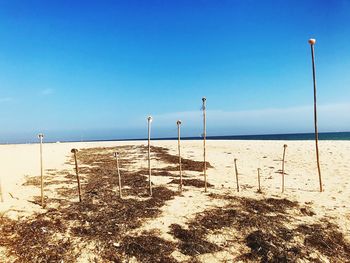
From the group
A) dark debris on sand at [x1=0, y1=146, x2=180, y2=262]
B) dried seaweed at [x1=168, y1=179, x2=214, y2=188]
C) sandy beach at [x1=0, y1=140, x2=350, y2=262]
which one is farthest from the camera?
dried seaweed at [x1=168, y1=179, x2=214, y2=188]

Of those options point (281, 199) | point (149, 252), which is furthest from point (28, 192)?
point (281, 199)

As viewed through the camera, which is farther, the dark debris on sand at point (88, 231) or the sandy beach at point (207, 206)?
the sandy beach at point (207, 206)

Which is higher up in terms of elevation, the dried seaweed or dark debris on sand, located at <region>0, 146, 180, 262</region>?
the dried seaweed

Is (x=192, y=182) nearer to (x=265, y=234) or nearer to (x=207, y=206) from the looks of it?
(x=207, y=206)

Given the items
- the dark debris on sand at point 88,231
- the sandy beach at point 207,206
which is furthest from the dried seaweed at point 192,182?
the dark debris on sand at point 88,231

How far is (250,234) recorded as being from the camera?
7.19 meters

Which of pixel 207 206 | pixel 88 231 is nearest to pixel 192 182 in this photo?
pixel 207 206

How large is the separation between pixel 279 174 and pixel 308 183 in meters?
2.59

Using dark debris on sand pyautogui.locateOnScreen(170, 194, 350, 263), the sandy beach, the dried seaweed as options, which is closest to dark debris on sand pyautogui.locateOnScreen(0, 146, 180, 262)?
the sandy beach

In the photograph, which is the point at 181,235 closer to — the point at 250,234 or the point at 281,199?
the point at 250,234

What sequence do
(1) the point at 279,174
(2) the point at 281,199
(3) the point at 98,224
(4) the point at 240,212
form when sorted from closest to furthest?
(3) the point at 98,224, (4) the point at 240,212, (2) the point at 281,199, (1) the point at 279,174

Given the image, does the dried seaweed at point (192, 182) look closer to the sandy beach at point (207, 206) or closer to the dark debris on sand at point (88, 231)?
the sandy beach at point (207, 206)

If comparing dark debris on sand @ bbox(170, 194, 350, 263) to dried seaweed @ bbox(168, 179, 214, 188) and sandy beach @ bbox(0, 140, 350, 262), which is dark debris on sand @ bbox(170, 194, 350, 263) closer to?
sandy beach @ bbox(0, 140, 350, 262)

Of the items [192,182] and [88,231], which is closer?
[88,231]
